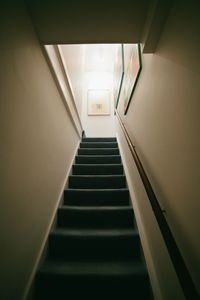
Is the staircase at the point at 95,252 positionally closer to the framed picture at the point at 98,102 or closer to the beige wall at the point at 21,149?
the beige wall at the point at 21,149

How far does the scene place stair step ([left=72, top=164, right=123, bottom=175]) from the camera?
9.13 ft

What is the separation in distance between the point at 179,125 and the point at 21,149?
969mm

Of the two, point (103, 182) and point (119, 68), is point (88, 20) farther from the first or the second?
point (119, 68)

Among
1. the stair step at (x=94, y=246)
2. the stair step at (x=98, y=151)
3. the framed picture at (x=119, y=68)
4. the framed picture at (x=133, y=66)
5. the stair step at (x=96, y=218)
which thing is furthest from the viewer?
the stair step at (x=98, y=151)

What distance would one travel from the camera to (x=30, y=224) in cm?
129

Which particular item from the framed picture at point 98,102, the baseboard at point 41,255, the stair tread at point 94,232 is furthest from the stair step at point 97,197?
the framed picture at point 98,102

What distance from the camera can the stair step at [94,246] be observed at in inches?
62.9

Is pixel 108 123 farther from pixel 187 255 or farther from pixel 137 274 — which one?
pixel 187 255

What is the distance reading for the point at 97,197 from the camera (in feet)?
7.16

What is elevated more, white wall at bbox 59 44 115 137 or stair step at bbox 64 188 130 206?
white wall at bbox 59 44 115 137

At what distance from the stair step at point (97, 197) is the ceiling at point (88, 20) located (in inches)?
64.1

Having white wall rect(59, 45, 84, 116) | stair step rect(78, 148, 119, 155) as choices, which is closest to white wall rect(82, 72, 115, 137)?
white wall rect(59, 45, 84, 116)

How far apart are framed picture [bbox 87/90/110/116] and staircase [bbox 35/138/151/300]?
3382mm

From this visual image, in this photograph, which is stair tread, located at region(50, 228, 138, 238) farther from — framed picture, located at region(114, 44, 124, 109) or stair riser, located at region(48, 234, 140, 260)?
framed picture, located at region(114, 44, 124, 109)
